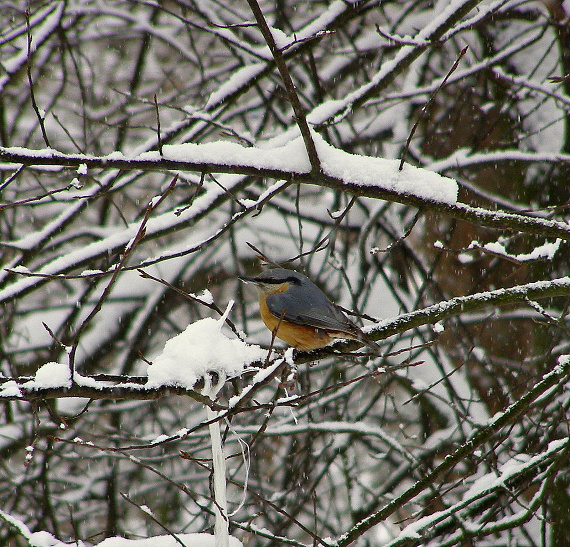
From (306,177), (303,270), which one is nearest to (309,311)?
(303,270)

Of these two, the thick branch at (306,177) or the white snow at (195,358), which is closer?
the white snow at (195,358)

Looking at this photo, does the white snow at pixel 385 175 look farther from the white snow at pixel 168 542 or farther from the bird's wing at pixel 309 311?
the white snow at pixel 168 542

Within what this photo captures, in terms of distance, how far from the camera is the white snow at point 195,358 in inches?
94.8

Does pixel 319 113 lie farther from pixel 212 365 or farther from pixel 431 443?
pixel 431 443

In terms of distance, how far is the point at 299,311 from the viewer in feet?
12.8

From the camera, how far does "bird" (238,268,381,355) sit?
3.77 meters

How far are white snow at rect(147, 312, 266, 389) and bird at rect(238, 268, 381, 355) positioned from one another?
108cm

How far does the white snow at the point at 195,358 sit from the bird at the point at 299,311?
3.54 feet

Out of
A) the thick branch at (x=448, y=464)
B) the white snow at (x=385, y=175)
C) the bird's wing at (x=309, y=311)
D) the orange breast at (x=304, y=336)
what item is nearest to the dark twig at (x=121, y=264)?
the white snow at (x=385, y=175)

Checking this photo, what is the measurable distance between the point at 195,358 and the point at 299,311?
1.55 metres

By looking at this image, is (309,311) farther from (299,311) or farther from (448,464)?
(448,464)

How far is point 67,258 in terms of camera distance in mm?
4297

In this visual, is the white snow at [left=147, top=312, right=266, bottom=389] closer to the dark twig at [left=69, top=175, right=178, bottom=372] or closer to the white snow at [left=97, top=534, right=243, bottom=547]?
the dark twig at [left=69, top=175, right=178, bottom=372]

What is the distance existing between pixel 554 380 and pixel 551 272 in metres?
2.61
